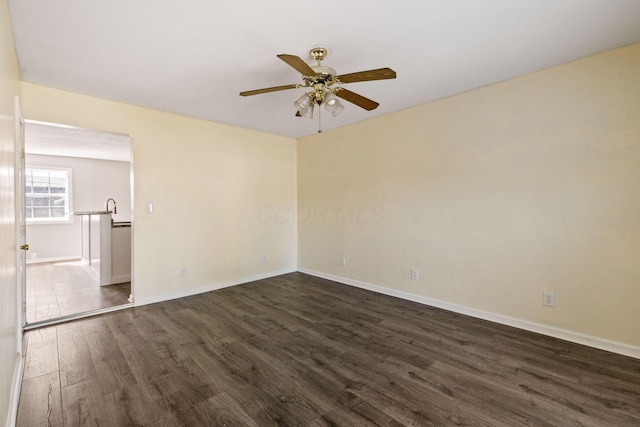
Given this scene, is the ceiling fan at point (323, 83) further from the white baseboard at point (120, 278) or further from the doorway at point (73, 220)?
the white baseboard at point (120, 278)

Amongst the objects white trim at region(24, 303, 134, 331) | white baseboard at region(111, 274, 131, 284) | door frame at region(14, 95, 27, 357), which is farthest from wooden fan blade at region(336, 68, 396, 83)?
white baseboard at region(111, 274, 131, 284)

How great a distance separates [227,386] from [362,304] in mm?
2019

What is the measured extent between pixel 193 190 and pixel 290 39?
2.68 meters

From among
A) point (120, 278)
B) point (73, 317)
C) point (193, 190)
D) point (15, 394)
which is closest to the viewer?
point (15, 394)

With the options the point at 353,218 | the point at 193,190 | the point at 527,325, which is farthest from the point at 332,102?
the point at 527,325

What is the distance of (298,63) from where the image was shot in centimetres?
186

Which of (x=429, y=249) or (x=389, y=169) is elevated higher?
(x=389, y=169)

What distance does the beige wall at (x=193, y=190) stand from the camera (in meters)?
3.39

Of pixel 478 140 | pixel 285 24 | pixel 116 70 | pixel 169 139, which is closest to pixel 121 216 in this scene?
pixel 169 139

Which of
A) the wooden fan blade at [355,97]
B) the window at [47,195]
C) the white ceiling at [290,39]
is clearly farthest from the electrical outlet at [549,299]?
the window at [47,195]

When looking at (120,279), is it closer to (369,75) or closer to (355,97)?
(355,97)

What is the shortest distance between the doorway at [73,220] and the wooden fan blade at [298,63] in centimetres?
295

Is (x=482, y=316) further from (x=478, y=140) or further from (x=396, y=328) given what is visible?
(x=478, y=140)

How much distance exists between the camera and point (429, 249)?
11.7 feet
